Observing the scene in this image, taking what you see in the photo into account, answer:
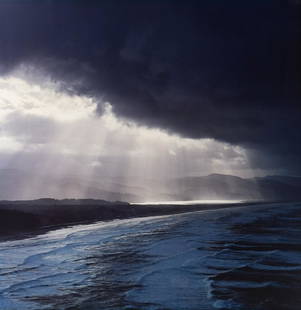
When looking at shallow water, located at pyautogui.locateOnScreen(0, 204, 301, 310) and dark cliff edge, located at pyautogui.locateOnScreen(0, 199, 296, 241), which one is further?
dark cliff edge, located at pyautogui.locateOnScreen(0, 199, 296, 241)

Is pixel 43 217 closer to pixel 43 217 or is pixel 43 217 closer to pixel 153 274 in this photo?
pixel 43 217

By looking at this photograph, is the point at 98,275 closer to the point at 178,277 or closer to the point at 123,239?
the point at 178,277

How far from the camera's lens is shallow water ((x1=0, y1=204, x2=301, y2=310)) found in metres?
14.2

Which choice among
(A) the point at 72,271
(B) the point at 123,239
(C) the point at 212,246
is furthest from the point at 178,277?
(B) the point at 123,239

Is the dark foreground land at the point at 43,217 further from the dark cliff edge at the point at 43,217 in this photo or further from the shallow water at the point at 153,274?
the shallow water at the point at 153,274

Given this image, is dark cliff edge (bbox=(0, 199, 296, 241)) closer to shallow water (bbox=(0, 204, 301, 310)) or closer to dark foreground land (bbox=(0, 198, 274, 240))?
dark foreground land (bbox=(0, 198, 274, 240))

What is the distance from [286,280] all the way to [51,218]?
145 ft

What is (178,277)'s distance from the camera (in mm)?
18266

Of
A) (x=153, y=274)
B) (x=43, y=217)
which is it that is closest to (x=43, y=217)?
(x=43, y=217)

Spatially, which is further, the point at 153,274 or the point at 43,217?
the point at 43,217

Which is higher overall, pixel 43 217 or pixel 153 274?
pixel 43 217

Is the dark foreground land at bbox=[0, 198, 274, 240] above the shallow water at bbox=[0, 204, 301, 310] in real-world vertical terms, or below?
above

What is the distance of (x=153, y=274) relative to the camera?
753 inches

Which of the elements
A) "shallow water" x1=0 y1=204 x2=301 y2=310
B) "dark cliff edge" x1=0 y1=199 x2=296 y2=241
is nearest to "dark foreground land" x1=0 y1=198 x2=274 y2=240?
"dark cliff edge" x1=0 y1=199 x2=296 y2=241
